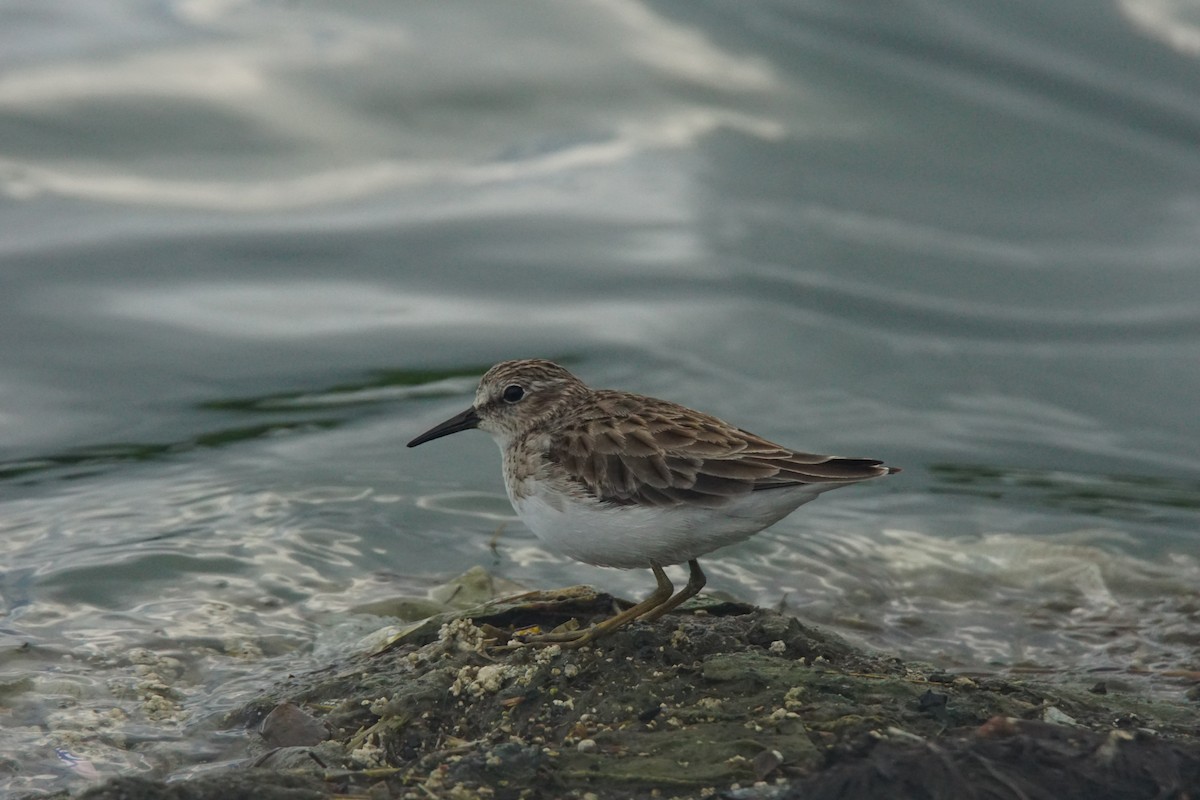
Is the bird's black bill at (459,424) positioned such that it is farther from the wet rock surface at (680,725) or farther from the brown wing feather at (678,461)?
the wet rock surface at (680,725)

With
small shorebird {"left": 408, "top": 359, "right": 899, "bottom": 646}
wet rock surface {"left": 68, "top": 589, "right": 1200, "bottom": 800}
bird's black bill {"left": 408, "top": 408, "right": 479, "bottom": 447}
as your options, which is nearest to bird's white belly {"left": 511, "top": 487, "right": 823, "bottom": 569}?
small shorebird {"left": 408, "top": 359, "right": 899, "bottom": 646}

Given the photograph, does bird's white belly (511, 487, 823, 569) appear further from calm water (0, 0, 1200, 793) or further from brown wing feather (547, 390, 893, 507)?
calm water (0, 0, 1200, 793)

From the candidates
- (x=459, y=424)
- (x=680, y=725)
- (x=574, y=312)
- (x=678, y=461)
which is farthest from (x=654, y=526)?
(x=574, y=312)

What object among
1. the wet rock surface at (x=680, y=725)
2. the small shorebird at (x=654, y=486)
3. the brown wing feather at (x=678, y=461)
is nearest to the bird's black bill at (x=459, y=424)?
the small shorebird at (x=654, y=486)

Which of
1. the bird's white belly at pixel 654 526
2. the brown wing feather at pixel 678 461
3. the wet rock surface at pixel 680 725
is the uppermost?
the brown wing feather at pixel 678 461

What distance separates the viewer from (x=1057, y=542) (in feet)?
31.3

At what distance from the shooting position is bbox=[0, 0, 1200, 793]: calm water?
815 cm

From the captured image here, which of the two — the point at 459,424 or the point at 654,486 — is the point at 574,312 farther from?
the point at 654,486

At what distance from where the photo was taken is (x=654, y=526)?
5.77 metres

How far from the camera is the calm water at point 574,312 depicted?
8.15 m

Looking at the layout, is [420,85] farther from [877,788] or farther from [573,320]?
[877,788]

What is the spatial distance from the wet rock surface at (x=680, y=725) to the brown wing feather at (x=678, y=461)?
1.84 ft

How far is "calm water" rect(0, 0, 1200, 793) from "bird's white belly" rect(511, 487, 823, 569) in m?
1.66

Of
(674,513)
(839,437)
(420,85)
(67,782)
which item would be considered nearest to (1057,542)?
(839,437)
